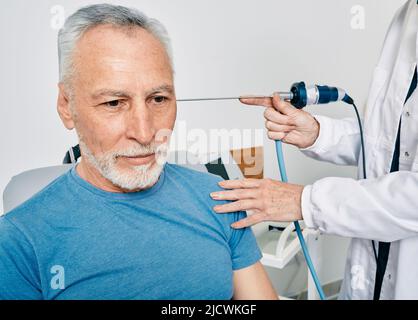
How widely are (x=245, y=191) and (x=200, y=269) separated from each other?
21 cm

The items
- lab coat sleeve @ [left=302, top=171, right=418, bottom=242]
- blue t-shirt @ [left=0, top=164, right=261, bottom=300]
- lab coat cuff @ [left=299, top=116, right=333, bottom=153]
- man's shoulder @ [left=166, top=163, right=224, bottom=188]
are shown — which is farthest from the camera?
lab coat cuff @ [left=299, top=116, right=333, bottom=153]

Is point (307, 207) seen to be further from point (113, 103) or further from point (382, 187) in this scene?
point (113, 103)

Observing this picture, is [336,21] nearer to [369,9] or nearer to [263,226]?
[369,9]

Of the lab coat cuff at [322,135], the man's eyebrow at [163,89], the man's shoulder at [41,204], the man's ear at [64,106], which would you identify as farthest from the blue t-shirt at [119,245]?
the lab coat cuff at [322,135]

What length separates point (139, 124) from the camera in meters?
0.77

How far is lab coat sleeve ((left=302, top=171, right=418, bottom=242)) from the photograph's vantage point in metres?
0.88

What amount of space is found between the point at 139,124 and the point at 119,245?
10.2 inches

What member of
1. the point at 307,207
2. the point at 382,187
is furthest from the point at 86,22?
the point at 382,187

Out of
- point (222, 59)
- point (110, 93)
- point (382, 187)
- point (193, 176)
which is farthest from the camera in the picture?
point (222, 59)

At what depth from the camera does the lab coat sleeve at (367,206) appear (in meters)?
0.88

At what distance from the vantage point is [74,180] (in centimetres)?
84

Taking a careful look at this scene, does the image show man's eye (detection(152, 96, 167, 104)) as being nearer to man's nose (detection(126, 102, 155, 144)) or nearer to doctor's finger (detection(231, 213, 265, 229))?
man's nose (detection(126, 102, 155, 144))

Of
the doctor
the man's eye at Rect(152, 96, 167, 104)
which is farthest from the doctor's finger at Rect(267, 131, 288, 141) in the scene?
the man's eye at Rect(152, 96, 167, 104)

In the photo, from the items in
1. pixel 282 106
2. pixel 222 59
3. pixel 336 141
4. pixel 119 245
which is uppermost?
pixel 222 59
